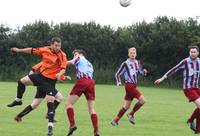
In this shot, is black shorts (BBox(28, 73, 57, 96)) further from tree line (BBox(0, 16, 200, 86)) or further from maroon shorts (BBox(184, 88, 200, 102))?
tree line (BBox(0, 16, 200, 86))

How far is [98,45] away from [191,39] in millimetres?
8924

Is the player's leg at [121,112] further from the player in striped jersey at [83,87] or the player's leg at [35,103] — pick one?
the player in striped jersey at [83,87]

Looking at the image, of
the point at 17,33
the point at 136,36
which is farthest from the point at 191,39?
the point at 17,33

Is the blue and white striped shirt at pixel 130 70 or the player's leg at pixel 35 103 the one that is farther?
the blue and white striped shirt at pixel 130 70

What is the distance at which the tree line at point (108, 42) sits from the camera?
48000 mm

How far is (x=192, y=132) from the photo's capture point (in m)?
13.6

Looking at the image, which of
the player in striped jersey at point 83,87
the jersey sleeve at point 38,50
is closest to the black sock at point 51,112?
the player in striped jersey at point 83,87

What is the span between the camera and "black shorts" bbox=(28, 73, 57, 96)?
1230 centimetres

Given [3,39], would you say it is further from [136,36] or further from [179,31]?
[179,31]

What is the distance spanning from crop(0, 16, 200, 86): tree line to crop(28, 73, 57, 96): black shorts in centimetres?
3462

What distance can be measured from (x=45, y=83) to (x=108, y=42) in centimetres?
3887

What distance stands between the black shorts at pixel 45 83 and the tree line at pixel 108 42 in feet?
114

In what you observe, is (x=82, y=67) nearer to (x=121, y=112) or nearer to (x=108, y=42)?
(x=121, y=112)

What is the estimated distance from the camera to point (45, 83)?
12.4 m
